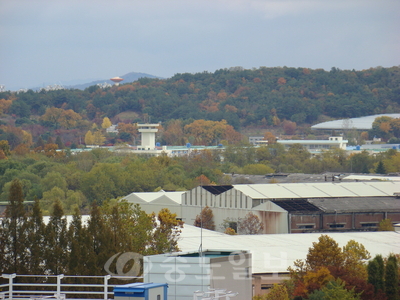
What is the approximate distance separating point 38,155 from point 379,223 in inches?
2114

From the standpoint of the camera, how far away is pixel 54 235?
21062 millimetres

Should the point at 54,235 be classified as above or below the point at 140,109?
below

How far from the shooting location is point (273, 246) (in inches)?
1277

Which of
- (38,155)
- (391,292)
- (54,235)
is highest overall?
(38,155)

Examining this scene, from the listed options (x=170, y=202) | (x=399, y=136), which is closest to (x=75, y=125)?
(x=399, y=136)

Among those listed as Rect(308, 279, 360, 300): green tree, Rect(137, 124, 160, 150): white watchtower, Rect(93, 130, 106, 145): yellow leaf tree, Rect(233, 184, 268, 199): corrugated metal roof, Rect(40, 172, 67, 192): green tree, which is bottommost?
Rect(308, 279, 360, 300): green tree

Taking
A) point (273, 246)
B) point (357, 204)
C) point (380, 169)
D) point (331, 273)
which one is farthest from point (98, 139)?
point (331, 273)

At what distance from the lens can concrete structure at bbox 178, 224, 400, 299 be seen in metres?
27.0

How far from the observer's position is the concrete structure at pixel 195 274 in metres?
15.0

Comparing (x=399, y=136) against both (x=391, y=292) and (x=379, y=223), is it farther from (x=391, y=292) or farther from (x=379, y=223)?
(x=391, y=292)

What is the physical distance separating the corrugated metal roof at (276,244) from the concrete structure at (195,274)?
11298mm

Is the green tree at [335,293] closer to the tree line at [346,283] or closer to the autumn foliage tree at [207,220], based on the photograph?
the tree line at [346,283]

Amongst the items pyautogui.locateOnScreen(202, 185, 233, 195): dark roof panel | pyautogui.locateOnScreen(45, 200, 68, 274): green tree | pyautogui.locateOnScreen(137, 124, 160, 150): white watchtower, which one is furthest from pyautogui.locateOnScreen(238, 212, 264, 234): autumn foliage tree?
pyautogui.locateOnScreen(137, 124, 160, 150): white watchtower

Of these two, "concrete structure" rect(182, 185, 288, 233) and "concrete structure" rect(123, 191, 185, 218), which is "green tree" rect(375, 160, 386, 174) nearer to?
"concrete structure" rect(123, 191, 185, 218)
